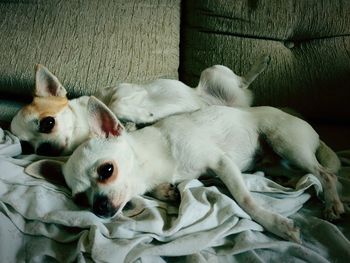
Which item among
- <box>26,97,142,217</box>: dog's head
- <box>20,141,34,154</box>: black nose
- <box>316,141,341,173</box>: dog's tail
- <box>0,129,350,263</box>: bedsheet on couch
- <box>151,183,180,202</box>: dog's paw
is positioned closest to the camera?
<box>0,129,350,263</box>: bedsheet on couch

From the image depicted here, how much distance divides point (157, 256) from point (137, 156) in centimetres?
37

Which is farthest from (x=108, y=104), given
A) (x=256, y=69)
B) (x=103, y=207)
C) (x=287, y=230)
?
(x=287, y=230)

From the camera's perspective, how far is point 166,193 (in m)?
1.24

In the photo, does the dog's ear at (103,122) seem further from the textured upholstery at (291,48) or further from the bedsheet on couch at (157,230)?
the textured upholstery at (291,48)

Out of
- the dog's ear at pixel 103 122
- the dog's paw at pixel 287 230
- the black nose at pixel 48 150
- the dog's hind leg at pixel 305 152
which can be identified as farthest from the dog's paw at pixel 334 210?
the black nose at pixel 48 150

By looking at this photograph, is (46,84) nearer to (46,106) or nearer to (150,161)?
(46,106)

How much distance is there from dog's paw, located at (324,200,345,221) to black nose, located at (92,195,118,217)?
60cm

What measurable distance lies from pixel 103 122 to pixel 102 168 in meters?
0.17

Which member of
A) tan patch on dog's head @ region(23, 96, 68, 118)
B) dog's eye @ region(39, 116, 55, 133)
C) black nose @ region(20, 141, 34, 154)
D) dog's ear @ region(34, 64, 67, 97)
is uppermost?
dog's ear @ region(34, 64, 67, 97)

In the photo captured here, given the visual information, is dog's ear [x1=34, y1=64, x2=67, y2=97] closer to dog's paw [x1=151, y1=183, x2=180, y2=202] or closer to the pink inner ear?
the pink inner ear

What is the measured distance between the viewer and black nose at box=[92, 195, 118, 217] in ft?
3.58

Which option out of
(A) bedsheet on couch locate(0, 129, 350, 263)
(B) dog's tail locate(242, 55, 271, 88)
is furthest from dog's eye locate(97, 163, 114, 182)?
(B) dog's tail locate(242, 55, 271, 88)

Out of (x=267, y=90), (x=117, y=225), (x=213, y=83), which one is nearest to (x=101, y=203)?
(x=117, y=225)

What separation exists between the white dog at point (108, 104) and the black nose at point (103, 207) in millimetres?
376
